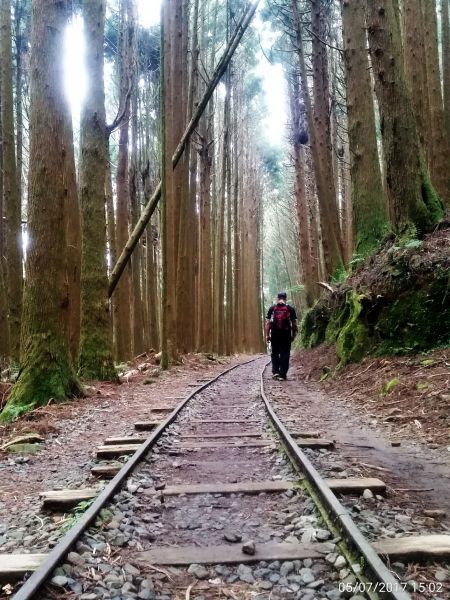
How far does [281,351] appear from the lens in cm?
1145

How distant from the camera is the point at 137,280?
1967 centimetres

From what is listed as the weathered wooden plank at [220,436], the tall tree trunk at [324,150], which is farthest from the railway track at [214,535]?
the tall tree trunk at [324,150]

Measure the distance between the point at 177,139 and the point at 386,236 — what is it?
6.74 m

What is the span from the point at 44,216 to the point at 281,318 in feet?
17.9

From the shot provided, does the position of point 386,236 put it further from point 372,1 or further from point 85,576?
point 85,576

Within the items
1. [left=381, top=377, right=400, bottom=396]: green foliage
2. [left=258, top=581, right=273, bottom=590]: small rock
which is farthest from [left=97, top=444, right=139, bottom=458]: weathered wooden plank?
[left=381, top=377, right=400, bottom=396]: green foliage

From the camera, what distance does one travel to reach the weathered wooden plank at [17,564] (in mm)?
2439

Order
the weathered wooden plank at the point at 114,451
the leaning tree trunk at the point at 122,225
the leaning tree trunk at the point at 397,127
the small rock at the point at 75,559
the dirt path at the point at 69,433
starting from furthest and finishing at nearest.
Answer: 1. the leaning tree trunk at the point at 122,225
2. the leaning tree trunk at the point at 397,127
3. the weathered wooden plank at the point at 114,451
4. the dirt path at the point at 69,433
5. the small rock at the point at 75,559

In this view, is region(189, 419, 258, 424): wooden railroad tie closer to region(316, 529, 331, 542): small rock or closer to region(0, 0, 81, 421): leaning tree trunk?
region(0, 0, 81, 421): leaning tree trunk

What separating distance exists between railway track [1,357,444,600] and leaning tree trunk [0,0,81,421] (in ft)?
9.19

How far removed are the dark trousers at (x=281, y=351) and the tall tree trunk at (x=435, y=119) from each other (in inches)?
165

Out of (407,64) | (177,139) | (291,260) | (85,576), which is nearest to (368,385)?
(85,576)

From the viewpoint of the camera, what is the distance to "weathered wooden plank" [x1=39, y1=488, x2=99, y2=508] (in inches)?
138

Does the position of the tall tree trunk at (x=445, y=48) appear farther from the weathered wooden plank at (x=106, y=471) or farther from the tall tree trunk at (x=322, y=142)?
the weathered wooden plank at (x=106, y=471)
